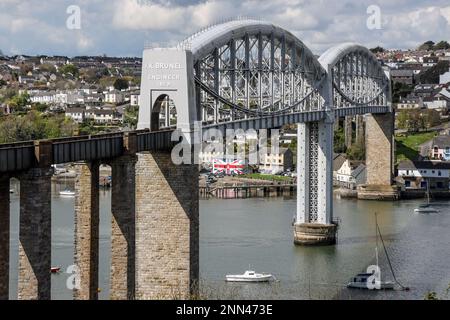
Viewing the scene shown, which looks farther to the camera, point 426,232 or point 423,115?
point 423,115

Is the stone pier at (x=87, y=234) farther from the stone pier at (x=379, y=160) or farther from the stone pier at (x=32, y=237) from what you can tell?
the stone pier at (x=379, y=160)

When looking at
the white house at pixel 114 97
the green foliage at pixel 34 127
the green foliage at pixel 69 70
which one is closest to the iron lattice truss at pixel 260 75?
the green foliage at pixel 34 127

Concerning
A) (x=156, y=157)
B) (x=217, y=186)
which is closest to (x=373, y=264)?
(x=156, y=157)

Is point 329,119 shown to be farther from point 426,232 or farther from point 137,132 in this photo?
point 137,132

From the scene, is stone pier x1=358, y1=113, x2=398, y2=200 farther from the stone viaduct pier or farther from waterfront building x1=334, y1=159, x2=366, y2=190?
the stone viaduct pier
